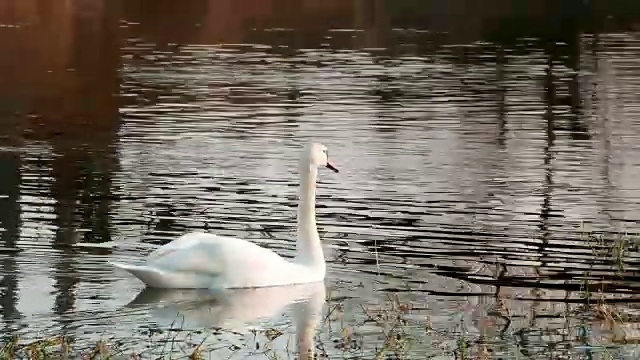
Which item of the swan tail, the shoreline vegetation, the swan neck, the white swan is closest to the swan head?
the swan neck

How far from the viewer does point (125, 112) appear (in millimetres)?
24844

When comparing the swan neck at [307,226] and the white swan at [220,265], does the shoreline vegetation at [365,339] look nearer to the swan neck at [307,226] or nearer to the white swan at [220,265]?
the white swan at [220,265]

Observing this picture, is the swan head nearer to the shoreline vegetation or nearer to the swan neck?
the swan neck

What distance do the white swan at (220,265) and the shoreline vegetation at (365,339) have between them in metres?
0.70

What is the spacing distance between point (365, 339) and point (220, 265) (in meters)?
1.95

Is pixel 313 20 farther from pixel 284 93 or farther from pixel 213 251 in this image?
pixel 213 251

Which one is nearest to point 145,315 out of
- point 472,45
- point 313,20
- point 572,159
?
point 572,159

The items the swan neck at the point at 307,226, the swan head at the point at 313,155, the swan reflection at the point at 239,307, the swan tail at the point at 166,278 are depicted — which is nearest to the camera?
the swan reflection at the point at 239,307

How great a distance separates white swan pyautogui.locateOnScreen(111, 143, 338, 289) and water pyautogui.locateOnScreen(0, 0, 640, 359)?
0.17 meters

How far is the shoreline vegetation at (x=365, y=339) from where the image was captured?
9133mm

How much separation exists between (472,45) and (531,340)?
29.2 m

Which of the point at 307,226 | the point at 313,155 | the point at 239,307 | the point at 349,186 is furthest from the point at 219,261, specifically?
the point at 349,186

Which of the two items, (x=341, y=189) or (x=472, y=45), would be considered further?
(x=472, y=45)

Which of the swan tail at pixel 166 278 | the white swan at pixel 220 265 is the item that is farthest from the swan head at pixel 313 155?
the swan tail at pixel 166 278
